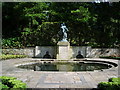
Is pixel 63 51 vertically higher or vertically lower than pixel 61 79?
higher

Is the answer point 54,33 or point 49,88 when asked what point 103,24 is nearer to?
point 54,33

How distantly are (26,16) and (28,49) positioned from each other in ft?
15.4

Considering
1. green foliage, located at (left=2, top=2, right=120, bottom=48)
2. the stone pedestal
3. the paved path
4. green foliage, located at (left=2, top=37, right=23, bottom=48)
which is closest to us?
the paved path

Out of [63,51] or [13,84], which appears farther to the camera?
[63,51]

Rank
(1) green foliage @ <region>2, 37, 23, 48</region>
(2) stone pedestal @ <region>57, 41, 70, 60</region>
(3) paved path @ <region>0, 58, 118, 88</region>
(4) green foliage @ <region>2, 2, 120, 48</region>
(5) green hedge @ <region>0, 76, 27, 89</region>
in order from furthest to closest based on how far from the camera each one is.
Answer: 1. (1) green foliage @ <region>2, 37, 23, 48</region>
2. (4) green foliage @ <region>2, 2, 120, 48</region>
3. (2) stone pedestal @ <region>57, 41, 70, 60</region>
4. (3) paved path @ <region>0, 58, 118, 88</region>
5. (5) green hedge @ <region>0, 76, 27, 89</region>

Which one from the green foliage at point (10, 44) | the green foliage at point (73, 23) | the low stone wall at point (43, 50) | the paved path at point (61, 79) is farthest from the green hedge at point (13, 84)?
the green foliage at point (10, 44)

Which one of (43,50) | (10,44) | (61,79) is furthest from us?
(10,44)

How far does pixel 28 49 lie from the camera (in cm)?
1880

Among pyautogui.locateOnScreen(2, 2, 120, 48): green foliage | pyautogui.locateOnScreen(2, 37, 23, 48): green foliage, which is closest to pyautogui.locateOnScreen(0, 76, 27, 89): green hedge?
pyautogui.locateOnScreen(2, 2, 120, 48): green foliage

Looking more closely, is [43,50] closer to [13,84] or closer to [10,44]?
[10,44]

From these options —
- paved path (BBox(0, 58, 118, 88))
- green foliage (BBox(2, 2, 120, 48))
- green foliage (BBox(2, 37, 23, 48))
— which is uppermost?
green foliage (BBox(2, 2, 120, 48))

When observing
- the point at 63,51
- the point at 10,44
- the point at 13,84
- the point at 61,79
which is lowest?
the point at 61,79

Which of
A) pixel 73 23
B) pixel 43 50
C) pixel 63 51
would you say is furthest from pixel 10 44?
pixel 73 23

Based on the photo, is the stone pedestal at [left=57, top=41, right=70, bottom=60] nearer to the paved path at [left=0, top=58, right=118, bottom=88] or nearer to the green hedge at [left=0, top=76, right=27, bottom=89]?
the paved path at [left=0, top=58, right=118, bottom=88]
